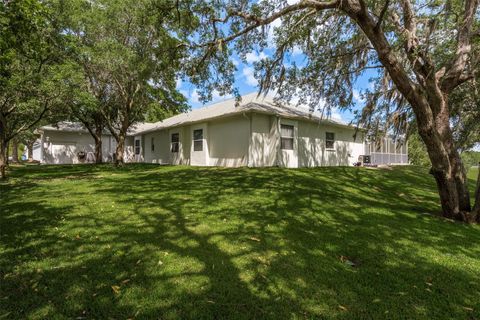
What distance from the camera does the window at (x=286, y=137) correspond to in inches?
579

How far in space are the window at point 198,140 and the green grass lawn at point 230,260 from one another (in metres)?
10.4

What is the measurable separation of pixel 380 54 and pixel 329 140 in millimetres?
11947

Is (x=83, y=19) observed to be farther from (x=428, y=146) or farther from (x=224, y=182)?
(x=428, y=146)

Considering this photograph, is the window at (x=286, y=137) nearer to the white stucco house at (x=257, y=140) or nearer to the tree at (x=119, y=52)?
the white stucco house at (x=257, y=140)

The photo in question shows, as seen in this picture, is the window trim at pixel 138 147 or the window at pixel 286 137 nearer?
the window at pixel 286 137

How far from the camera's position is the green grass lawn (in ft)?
8.64

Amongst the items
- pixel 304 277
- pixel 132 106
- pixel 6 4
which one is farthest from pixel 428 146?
pixel 132 106

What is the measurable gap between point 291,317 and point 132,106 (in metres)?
17.7

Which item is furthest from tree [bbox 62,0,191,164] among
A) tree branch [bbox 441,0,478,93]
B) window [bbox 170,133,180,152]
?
tree branch [bbox 441,0,478,93]

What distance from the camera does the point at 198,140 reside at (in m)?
17.4

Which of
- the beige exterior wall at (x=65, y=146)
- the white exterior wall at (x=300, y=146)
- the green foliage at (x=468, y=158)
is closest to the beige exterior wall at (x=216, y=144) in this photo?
the white exterior wall at (x=300, y=146)

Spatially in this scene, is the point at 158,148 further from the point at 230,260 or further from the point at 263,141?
the point at 230,260

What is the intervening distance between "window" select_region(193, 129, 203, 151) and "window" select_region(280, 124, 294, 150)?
5.20m

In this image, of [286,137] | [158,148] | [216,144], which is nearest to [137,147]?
[158,148]
